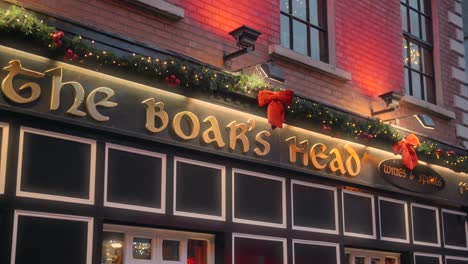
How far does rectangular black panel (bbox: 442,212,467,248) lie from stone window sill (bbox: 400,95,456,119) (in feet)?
5.62

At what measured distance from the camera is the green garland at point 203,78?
6.68m

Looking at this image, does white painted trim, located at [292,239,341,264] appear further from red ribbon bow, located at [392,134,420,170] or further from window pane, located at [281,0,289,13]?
window pane, located at [281,0,289,13]

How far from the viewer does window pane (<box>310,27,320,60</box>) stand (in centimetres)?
1066

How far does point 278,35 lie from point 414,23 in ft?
12.6

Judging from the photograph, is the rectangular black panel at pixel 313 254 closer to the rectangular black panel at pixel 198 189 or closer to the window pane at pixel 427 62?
the rectangular black panel at pixel 198 189

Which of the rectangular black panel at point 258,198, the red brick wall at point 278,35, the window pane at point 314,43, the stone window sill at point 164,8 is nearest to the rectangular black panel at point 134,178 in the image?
the rectangular black panel at point 258,198

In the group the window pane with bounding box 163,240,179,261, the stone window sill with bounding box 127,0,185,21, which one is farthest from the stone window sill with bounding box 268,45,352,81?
the window pane with bounding box 163,240,179,261

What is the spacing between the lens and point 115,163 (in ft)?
24.1

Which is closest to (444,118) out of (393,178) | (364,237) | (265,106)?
(393,178)

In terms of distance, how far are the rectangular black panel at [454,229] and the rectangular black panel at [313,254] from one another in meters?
2.96

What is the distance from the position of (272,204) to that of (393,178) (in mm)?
2538

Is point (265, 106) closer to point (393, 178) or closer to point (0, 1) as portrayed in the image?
point (393, 178)

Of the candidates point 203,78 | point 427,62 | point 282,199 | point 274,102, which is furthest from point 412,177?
point 203,78

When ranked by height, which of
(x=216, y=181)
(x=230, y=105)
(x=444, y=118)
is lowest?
(x=216, y=181)
